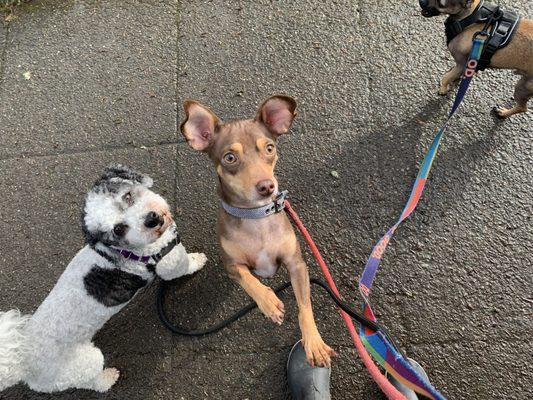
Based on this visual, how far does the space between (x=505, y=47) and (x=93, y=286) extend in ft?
11.9

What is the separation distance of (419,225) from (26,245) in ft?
11.4

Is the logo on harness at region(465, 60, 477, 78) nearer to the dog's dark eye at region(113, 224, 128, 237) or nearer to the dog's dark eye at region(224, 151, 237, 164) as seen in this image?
the dog's dark eye at region(224, 151, 237, 164)

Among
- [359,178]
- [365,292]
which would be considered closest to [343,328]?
[365,292]

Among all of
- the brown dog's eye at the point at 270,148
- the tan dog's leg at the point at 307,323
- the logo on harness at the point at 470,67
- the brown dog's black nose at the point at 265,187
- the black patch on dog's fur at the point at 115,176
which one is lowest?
the tan dog's leg at the point at 307,323

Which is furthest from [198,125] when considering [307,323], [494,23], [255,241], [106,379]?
[494,23]

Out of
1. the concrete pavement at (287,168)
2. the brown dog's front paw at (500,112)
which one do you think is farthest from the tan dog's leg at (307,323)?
the brown dog's front paw at (500,112)

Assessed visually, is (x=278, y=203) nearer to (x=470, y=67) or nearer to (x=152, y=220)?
(x=152, y=220)

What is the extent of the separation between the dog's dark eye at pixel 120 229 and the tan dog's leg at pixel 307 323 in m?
1.11

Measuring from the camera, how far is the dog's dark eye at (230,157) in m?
2.48

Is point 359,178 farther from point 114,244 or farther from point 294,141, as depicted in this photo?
point 114,244

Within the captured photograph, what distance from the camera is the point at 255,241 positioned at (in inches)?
111

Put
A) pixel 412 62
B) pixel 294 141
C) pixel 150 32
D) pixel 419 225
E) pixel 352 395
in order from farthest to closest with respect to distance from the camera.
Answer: pixel 150 32 < pixel 412 62 < pixel 294 141 < pixel 419 225 < pixel 352 395

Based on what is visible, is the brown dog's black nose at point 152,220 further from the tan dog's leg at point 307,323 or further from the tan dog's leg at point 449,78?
the tan dog's leg at point 449,78

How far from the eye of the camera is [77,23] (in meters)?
4.66
